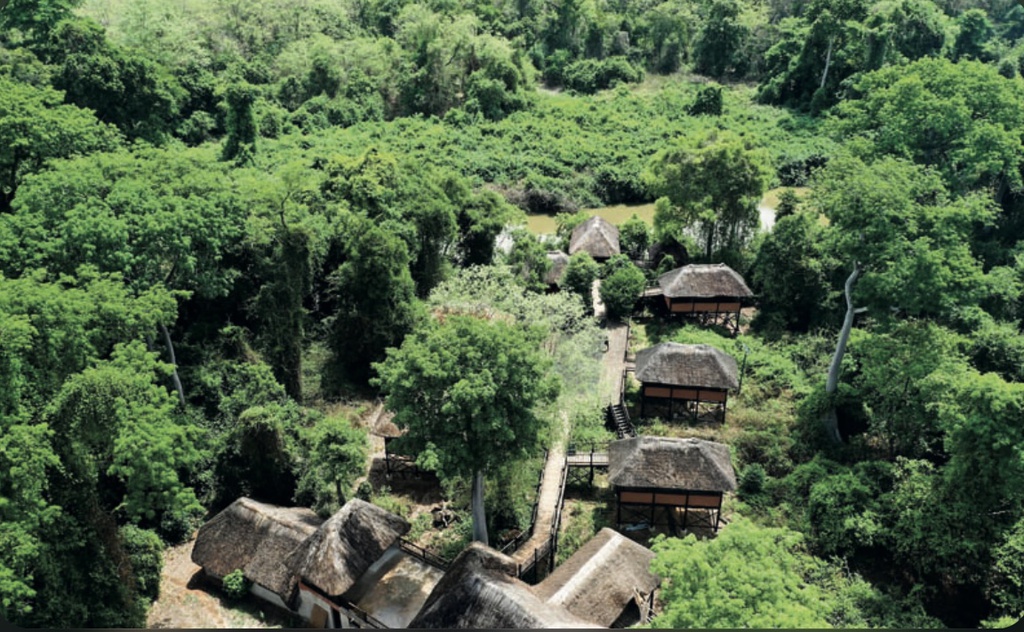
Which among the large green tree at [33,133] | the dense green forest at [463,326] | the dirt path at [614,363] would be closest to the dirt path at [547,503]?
the dense green forest at [463,326]

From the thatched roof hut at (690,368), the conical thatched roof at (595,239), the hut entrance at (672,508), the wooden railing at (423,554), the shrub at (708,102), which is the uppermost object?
the shrub at (708,102)

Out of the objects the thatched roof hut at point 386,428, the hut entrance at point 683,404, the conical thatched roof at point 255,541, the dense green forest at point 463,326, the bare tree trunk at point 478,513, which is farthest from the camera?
the hut entrance at point 683,404

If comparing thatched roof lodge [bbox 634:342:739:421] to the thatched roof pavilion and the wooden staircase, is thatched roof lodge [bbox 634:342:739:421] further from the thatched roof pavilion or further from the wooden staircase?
the thatched roof pavilion

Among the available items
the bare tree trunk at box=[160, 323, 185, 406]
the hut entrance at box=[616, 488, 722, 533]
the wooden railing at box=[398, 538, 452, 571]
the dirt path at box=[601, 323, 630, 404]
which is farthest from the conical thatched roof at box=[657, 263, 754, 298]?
the bare tree trunk at box=[160, 323, 185, 406]

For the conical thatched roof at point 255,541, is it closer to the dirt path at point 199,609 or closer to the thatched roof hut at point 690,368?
the dirt path at point 199,609

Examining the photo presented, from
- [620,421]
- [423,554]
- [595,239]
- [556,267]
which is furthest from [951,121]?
[423,554]

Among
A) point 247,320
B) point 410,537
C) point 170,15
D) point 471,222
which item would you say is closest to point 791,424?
point 410,537
